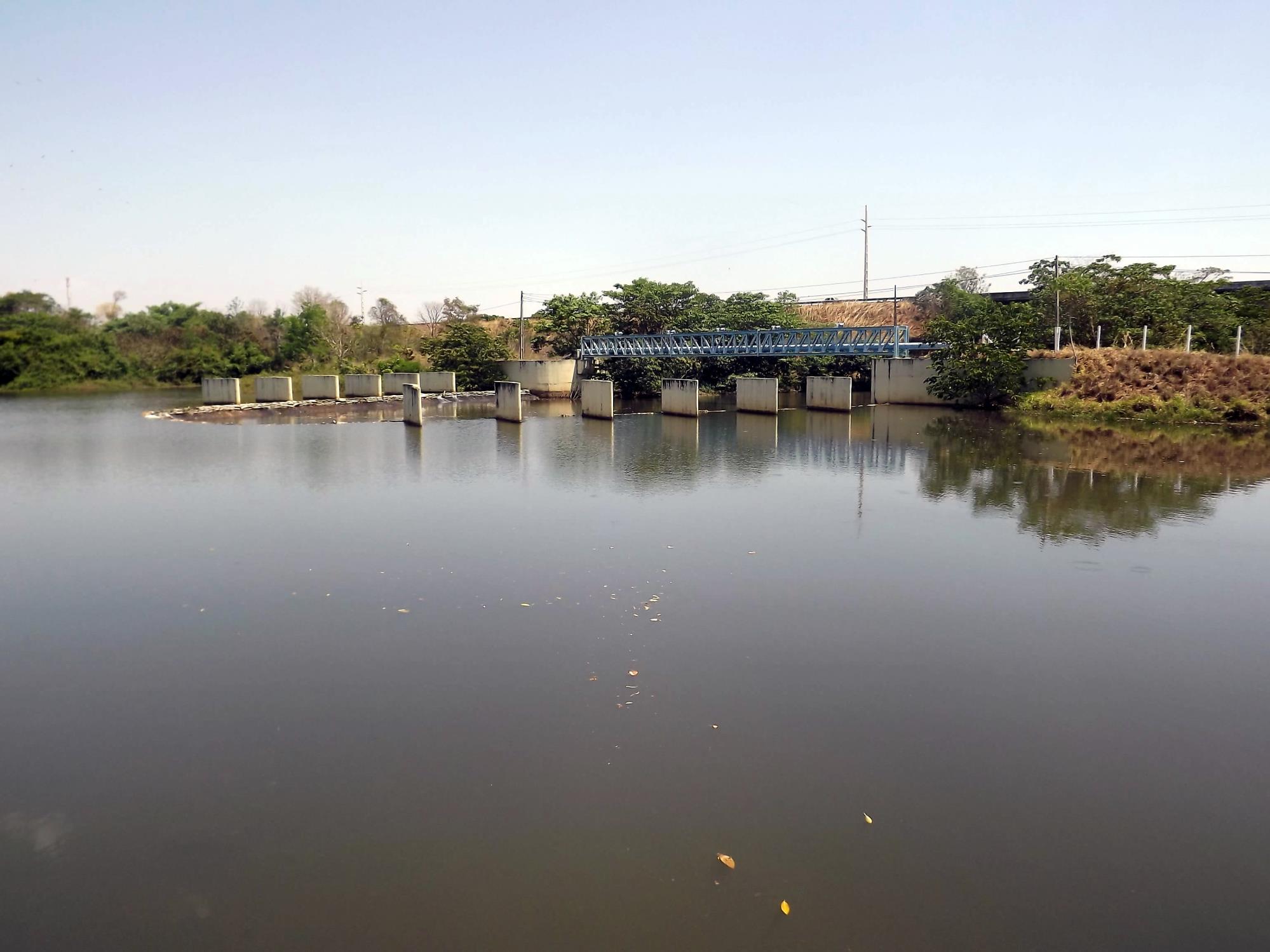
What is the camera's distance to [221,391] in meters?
51.3

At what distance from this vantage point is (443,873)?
631 centimetres

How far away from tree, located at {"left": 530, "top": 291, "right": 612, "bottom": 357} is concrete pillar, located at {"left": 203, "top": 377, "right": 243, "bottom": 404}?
857 inches

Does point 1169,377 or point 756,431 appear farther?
point 1169,377

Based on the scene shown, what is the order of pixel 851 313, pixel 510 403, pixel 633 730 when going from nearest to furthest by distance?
pixel 633 730 → pixel 510 403 → pixel 851 313

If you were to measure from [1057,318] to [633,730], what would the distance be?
152 feet

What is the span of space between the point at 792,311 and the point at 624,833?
65899mm

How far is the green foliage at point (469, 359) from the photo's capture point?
203ft

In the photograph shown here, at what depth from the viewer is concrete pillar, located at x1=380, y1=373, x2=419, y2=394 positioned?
57844 mm

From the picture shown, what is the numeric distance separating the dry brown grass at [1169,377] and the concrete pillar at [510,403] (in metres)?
27.0

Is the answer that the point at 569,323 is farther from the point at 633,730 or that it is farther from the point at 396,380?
the point at 633,730

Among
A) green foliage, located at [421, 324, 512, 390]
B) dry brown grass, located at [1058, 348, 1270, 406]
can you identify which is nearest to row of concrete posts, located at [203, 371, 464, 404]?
green foliage, located at [421, 324, 512, 390]

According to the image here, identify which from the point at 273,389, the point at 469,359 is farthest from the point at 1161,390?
the point at 273,389

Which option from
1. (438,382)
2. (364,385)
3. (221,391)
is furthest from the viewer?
(438,382)

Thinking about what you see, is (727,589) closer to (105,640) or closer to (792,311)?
(105,640)
